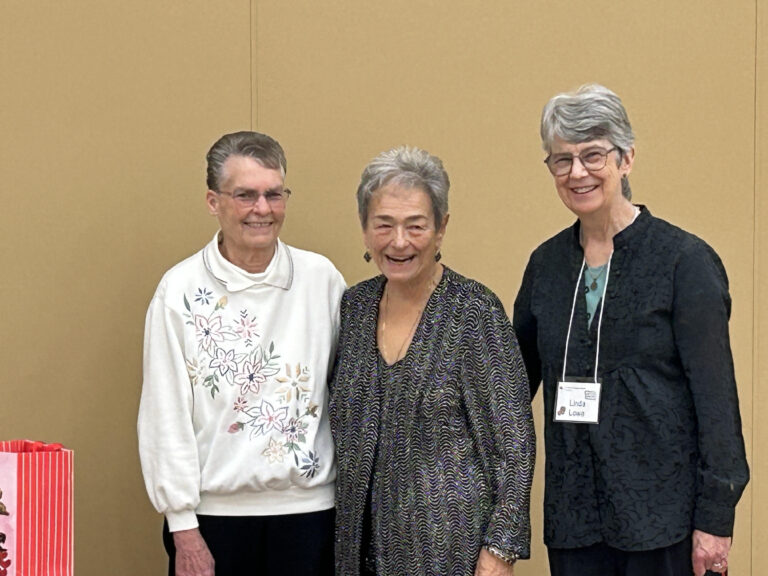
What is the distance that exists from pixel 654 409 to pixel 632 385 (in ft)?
0.23

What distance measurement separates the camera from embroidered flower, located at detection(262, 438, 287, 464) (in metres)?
2.59

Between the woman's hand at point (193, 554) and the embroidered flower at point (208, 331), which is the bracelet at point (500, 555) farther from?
the embroidered flower at point (208, 331)

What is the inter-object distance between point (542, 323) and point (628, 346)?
24cm

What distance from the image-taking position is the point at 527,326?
8.62 feet

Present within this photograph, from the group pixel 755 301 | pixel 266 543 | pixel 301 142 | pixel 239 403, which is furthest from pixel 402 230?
pixel 755 301

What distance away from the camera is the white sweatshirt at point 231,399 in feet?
8.46

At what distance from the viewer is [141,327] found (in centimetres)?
321

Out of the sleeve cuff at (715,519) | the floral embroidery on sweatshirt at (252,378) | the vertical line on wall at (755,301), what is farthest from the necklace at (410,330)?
the vertical line on wall at (755,301)

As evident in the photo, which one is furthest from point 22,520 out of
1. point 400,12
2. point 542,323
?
point 400,12

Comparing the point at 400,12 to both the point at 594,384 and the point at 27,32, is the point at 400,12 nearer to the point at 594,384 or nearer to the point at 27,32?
the point at 27,32

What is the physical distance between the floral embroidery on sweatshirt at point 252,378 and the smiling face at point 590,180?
82cm

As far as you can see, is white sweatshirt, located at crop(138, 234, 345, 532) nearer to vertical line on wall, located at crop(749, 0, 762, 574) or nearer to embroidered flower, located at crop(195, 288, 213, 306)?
embroidered flower, located at crop(195, 288, 213, 306)

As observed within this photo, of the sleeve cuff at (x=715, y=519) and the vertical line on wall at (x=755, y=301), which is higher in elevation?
the vertical line on wall at (x=755, y=301)

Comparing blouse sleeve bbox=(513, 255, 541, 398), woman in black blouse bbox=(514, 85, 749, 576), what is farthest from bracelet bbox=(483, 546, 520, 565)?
blouse sleeve bbox=(513, 255, 541, 398)
